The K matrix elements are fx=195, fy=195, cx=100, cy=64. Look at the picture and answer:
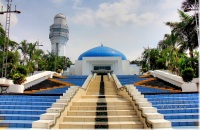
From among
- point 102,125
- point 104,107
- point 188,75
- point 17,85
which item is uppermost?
point 188,75

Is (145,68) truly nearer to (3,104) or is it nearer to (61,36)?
(3,104)

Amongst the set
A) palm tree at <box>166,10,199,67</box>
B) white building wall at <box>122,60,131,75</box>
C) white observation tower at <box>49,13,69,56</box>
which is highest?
white observation tower at <box>49,13,69,56</box>

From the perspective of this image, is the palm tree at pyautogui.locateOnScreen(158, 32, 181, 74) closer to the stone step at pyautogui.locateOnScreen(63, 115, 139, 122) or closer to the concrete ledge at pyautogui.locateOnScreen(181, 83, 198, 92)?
the concrete ledge at pyautogui.locateOnScreen(181, 83, 198, 92)

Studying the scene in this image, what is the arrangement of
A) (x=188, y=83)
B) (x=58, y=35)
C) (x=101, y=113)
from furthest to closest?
(x=58, y=35)
(x=188, y=83)
(x=101, y=113)

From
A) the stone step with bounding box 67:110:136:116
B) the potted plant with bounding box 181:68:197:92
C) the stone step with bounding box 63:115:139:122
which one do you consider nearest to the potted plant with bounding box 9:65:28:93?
the stone step with bounding box 67:110:136:116

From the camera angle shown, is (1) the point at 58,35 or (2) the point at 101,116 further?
(1) the point at 58,35

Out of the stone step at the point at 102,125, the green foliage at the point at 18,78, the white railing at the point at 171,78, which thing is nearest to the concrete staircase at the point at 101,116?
the stone step at the point at 102,125

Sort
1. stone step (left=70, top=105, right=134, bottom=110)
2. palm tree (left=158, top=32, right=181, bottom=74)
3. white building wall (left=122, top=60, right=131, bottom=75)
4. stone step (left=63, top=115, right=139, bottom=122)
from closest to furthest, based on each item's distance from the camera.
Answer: stone step (left=63, top=115, right=139, bottom=122) < stone step (left=70, top=105, right=134, bottom=110) < palm tree (left=158, top=32, right=181, bottom=74) < white building wall (left=122, top=60, right=131, bottom=75)

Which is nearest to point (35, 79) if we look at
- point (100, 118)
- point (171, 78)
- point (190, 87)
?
point (171, 78)

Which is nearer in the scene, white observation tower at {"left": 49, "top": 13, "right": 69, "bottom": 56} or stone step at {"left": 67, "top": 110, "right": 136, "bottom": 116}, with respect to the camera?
stone step at {"left": 67, "top": 110, "right": 136, "bottom": 116}

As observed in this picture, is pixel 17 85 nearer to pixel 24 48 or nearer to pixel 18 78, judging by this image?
pixel 18 78

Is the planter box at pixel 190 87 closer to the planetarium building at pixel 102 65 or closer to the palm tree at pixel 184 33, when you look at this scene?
the palm tree at pixel 184 33

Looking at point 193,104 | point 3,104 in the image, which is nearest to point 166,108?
point 193,104

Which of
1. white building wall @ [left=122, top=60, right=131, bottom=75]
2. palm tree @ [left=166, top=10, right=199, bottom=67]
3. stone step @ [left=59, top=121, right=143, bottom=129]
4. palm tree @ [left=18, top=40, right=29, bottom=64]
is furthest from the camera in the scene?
white building wall @ [left=122, top=60, right=131, bottom=75]
